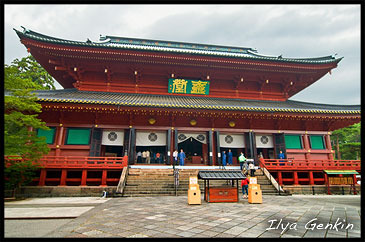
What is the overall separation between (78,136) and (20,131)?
16.6 feet

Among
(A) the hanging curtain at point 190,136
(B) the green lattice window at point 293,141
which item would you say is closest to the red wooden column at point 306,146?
(B) the green lattice window at point 293,141

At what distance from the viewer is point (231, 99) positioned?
54.5ft

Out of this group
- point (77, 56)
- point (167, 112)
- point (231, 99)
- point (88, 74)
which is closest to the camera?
point (167, 112)

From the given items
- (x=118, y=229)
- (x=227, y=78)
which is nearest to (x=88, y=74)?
(x=227, y=78)

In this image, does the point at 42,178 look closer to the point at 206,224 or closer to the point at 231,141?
the point at 206,224

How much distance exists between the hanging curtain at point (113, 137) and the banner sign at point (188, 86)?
212 inches

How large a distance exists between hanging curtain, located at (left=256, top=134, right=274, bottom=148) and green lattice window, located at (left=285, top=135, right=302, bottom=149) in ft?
3.56

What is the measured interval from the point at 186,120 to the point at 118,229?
10.5m

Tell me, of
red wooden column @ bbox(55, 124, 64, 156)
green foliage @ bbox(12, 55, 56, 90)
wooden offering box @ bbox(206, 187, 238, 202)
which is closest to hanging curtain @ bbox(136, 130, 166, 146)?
red wooden column @ bbox(55, 124, 64, 156)

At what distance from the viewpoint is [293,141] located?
14.9 metres

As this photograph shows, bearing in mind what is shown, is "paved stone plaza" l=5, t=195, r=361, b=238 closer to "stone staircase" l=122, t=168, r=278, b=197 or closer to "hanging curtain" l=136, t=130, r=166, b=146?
"stone staircase" l=122, t=168, r=278, b=197

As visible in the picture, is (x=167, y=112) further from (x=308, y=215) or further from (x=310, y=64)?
(x=310, y=64)

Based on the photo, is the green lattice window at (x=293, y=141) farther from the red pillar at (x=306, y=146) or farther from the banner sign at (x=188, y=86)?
the banner sign at (x=188, y=86)

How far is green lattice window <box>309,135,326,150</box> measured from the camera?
589 inches
